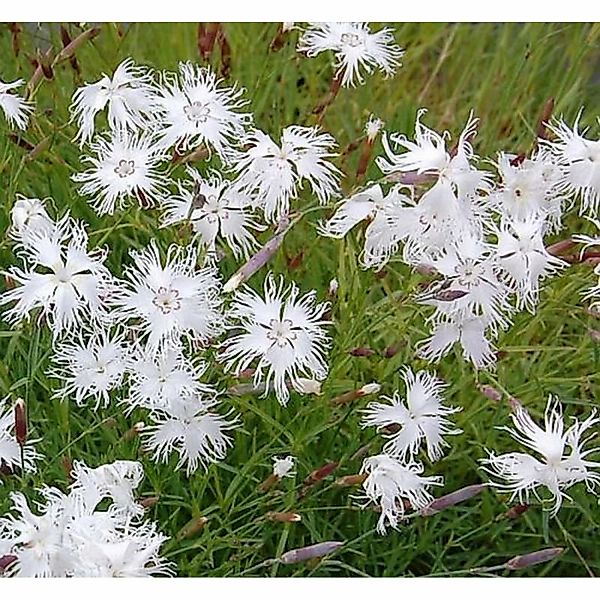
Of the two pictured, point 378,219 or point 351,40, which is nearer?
Result: point 378,219

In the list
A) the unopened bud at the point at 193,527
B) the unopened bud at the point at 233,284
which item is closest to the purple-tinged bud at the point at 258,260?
the unopened bud at the point at 233,284

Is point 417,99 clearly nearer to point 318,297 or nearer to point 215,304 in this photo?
point 318,297

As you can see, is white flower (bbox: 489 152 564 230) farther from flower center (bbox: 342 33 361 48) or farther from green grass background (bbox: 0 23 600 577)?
flower center (bbox: 342 33 361 48)

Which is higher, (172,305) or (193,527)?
(172,305)

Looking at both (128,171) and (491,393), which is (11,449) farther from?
(491,393)

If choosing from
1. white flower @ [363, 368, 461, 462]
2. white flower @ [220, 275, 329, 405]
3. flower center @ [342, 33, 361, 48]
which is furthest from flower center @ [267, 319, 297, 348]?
flower center @ [342, 33, 361, 48]

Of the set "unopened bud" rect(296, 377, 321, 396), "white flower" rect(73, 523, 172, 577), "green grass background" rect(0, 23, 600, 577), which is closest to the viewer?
"white flower" rect(73, 523, 172, 577)

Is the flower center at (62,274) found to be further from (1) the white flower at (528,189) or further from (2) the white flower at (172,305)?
(1) the white flower at (528,189)

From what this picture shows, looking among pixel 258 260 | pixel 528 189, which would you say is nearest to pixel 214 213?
pixel 258 260
